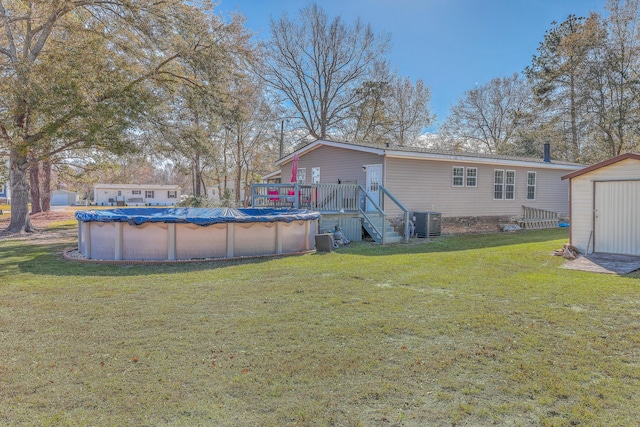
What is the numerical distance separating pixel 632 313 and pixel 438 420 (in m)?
3.48

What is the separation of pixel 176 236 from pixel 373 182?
23.1 feet

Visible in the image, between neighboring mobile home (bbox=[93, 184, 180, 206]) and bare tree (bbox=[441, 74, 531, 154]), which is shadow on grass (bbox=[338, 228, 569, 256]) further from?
neighboring mobile home (bbox=[93, 184, 180, 206])

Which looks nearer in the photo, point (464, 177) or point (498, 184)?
point (464, 177)

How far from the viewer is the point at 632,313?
4477 millimetres

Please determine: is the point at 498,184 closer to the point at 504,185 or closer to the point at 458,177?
the point at 504,185

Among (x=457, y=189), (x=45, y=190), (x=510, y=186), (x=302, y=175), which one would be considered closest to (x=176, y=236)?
(x=302, y=175)

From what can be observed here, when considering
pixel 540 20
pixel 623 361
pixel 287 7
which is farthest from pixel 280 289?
pixel 540 20

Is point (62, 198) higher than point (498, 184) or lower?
higher

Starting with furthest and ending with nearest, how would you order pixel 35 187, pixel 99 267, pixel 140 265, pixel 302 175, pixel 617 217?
pixel 35 187 → pixel 302 175 → pixel 617 217 → pixel 140 265 → pixel 99 267

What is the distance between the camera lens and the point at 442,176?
14.1 m

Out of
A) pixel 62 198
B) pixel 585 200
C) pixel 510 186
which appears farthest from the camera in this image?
pixel 62 198

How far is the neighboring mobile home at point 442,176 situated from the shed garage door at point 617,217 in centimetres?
548

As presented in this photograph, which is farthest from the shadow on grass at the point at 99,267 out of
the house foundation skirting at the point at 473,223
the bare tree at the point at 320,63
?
the bare tree at the point at 320,63

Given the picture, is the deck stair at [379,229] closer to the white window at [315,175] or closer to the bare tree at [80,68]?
the white window at [315,175]
